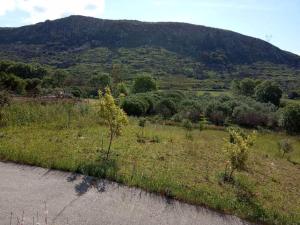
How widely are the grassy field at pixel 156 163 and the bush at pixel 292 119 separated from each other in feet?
122

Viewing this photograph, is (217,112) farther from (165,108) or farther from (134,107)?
(134,107)

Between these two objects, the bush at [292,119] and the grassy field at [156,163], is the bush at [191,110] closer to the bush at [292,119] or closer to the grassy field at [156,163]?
the bush at [292,119]

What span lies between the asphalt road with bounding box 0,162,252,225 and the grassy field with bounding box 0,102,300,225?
2.11ft

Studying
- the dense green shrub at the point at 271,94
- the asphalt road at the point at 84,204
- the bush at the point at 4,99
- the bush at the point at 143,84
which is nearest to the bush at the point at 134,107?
the bush at the point at 4,99

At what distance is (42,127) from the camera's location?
21.8 m

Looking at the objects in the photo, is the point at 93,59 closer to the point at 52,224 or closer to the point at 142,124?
the point at 142,124

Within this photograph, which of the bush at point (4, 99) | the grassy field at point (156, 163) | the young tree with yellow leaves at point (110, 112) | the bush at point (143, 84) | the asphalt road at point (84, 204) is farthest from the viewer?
the bush at point (143, 84)

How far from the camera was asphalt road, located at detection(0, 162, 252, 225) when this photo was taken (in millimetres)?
10305

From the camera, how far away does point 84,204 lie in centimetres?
1116

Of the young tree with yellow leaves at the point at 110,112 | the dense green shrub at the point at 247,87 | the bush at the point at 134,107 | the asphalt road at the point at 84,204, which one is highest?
the young tree with yellow leaves at the point at 110,112

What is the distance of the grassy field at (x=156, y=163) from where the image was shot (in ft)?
42.2

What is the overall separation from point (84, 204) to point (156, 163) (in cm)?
621

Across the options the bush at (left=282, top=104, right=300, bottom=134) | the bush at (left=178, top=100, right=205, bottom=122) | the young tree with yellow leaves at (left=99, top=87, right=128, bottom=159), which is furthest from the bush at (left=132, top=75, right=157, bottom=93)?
the young tree with yellow leaves at (left=99, top=87, right=128, bottom=159)

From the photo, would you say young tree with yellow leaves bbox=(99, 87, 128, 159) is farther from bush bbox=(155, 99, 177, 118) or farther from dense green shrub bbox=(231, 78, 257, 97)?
dense green shrub bbox=(231, 78, 257, 97)
